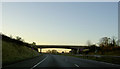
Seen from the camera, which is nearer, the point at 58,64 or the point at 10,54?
the point at 58,64

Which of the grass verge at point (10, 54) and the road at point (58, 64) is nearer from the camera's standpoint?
the road at point (58, 64)

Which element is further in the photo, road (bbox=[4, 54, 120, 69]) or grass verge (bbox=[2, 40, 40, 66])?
grass verge (bbox=[2, 40, 40, 66])

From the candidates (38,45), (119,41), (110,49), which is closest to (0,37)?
(110,49)

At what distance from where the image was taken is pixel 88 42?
98625mm

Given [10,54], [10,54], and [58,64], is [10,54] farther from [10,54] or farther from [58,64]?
[58,64]

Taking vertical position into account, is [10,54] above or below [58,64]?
above

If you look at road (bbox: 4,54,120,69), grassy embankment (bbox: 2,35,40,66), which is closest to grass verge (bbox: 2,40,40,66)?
grassy embankment (bbox: 2,35,40,66)

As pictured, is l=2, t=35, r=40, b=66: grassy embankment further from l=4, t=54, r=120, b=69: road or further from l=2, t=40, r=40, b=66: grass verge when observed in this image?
l=4, t=54, r=120, b=69: road

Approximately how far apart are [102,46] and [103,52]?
345 centimetres

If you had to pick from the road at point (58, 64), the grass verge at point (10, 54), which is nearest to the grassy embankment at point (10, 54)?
the grass verge at point (10, 54)

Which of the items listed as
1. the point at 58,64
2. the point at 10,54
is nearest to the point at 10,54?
the point at 10,54

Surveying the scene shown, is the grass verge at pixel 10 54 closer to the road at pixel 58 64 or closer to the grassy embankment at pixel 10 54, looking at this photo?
the grassy embankment at pixel 10 54

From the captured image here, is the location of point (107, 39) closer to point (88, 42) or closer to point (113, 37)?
point (113, 37)

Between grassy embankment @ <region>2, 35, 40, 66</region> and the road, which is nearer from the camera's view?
the road
